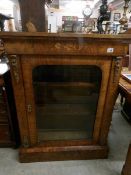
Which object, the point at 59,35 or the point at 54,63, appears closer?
the point at 59,35

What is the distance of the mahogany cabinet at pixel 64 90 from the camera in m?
1.12

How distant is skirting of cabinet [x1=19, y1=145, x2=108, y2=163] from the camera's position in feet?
5.13

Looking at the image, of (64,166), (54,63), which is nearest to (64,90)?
(54,63)

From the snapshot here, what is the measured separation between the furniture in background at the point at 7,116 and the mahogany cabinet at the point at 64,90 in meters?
0.19

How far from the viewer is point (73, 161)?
1629 mm

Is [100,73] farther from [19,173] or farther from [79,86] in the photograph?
[19,173]

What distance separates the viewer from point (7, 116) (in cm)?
156

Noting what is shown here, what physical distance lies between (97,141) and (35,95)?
80 centimetres

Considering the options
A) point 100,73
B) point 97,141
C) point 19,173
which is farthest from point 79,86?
point 19,173

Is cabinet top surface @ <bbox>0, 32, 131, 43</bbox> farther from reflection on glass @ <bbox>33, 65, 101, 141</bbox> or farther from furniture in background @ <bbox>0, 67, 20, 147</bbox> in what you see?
furniture in background @ <bbox>0, 67, 20, 147</bbox>

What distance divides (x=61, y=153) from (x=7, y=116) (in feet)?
2.19

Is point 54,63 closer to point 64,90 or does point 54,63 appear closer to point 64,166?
point 64,90

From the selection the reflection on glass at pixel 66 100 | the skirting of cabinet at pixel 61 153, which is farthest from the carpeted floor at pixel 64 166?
the reflection on glass at pixel 66 100

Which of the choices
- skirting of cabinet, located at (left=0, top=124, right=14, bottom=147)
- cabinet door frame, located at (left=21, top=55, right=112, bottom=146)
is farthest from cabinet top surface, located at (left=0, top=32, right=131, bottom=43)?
skirting of cabinet, located at (left=0, top=124, right=14, bottom=147)
